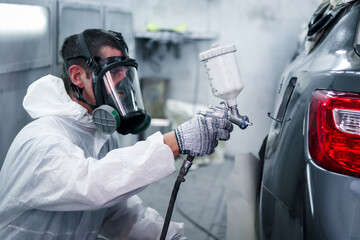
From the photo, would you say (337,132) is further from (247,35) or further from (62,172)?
(247,35)

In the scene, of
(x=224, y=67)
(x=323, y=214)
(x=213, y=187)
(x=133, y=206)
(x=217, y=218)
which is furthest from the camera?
(x=213, y=187)

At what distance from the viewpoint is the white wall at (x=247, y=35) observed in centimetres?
459

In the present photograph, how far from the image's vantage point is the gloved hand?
1548 millimetres

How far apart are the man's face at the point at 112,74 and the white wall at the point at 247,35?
273 centimetres

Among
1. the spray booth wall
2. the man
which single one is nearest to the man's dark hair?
the man

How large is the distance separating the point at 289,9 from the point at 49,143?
357 centimetres

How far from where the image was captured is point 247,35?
4730mm

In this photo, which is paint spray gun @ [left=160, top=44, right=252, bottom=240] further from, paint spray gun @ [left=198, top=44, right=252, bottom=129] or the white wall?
the white wall

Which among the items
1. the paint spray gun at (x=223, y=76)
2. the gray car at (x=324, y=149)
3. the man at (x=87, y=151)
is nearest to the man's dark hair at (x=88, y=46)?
the man at (x=87, y=151)

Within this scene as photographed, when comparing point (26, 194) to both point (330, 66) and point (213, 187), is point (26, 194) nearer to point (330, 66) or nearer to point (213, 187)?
point (330, 66)

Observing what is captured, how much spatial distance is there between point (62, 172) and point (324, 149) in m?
0.83

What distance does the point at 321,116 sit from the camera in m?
1.17

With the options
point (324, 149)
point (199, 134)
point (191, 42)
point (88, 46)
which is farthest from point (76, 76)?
point (191, 42)

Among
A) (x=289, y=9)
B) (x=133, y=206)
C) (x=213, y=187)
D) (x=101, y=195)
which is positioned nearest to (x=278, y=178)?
(x=101, y=195)
